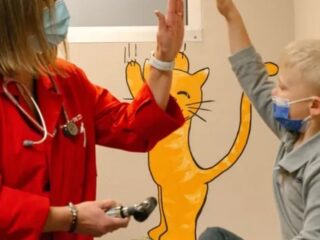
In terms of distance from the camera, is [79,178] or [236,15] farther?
[236,15]

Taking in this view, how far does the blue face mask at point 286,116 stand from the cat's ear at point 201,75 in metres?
0.78

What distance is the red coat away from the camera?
3.27 ft

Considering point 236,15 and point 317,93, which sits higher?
point 236,15

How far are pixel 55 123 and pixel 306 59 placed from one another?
1.77 feet

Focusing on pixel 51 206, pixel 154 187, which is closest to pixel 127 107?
pixel 51 206

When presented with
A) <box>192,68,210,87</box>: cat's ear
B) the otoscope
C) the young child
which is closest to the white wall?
<box>192,68,210,87</box>: cat's ear

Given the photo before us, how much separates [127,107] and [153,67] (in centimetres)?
11

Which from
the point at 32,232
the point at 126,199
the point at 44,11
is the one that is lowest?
the point at 126,199

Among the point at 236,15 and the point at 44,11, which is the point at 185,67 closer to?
the point at 236,15

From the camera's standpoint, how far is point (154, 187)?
192 cm

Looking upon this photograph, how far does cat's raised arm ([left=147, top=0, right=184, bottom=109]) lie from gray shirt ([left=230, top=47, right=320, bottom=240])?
0.60ft

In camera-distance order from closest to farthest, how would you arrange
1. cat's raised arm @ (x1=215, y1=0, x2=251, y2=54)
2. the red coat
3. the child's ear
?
the red coat < the child's ear < cat's raised arm @ (x1=215, y1=0, x2=251, y2=54)

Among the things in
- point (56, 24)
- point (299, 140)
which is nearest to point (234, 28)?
point (299, 140)

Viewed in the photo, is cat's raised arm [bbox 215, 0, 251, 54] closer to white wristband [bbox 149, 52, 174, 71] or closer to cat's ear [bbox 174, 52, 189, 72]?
white wristband [bbox 149, 52, 174, 71]
